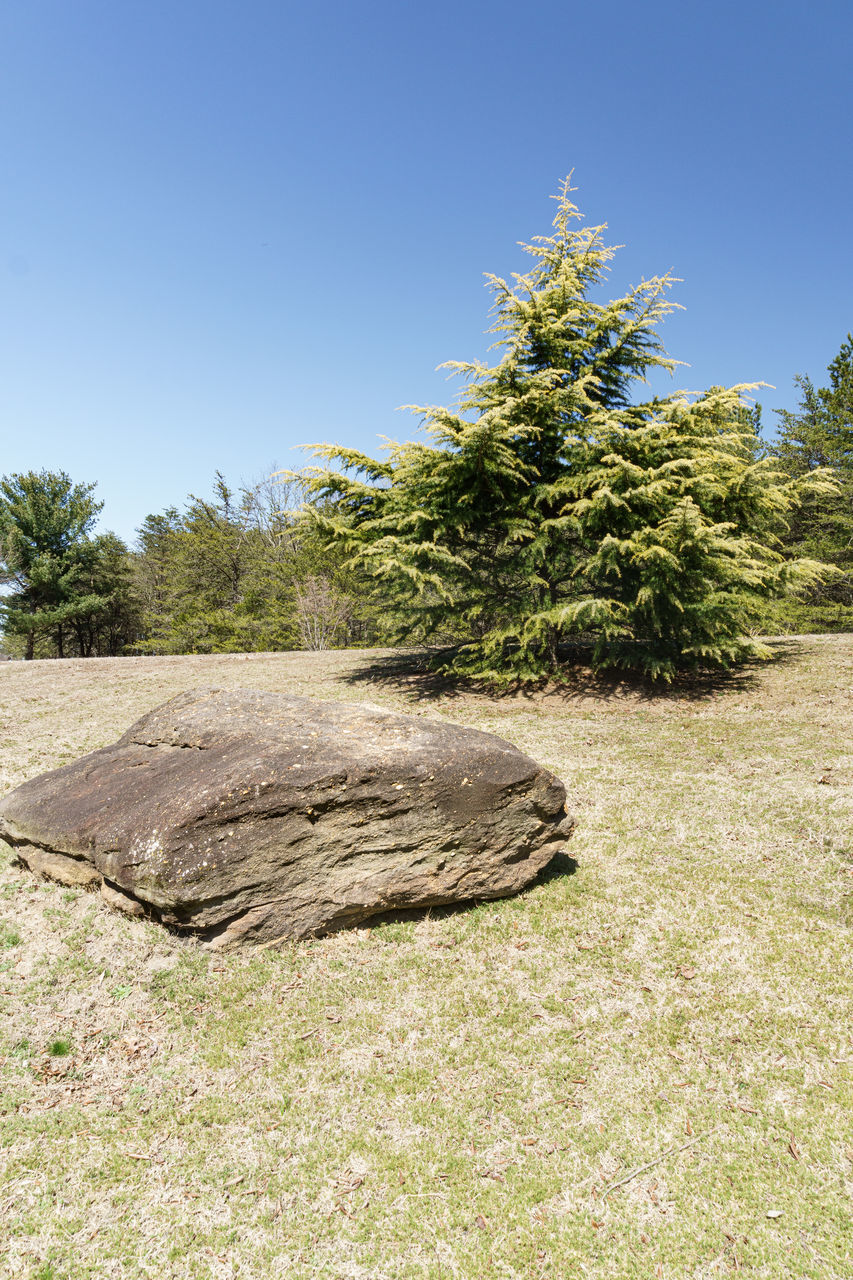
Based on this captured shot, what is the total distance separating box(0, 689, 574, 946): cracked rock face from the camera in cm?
502

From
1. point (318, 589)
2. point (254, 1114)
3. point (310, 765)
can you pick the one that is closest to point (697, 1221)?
point (254, 1114)

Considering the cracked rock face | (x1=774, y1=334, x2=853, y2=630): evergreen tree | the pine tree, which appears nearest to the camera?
the cracked rock face

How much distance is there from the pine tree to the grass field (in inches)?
220

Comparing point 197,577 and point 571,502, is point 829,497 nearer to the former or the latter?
point 571,502

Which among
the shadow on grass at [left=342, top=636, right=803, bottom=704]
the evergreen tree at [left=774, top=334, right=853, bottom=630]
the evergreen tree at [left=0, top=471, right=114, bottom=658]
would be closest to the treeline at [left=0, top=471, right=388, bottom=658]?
the evergreen tree at [left=0, top=471, right=114, bottom=658]

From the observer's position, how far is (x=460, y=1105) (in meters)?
3.91

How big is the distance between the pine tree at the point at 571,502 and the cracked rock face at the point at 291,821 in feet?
19.8

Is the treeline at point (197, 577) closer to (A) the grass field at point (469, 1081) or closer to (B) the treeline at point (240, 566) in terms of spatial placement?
(B) the treeline at point (240, 566)

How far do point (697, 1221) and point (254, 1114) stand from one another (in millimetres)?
2629

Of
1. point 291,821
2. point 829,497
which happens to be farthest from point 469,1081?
point 829,497

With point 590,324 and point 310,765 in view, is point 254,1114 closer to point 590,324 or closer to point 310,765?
point 310,765

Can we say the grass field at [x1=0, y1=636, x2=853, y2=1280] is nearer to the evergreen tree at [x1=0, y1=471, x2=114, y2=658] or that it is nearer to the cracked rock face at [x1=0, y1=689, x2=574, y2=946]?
the cracked rock face at [x1=0, y1=689, x2=574, y2=946]

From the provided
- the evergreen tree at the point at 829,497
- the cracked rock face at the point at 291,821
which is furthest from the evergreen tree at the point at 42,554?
the evergreen tree at the point at 829,497

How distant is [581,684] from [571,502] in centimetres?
411
